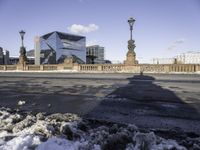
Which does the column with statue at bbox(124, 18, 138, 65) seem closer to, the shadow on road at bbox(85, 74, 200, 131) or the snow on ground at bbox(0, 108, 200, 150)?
the shadow on road at bbox(85, 74, 200, 131)

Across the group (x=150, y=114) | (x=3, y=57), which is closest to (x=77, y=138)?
(x=150, y=114)

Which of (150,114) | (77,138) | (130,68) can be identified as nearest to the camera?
(77,138)

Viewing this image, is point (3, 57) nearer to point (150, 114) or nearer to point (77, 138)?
point (150, 114)

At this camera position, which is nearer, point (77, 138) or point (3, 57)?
point (77, 138)

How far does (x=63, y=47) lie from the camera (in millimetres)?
94250

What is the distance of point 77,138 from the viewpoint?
11.8ft

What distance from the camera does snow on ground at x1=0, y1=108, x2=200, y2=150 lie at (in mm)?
3260

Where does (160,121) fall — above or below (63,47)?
below

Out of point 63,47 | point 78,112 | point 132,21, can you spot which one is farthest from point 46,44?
point 78,112

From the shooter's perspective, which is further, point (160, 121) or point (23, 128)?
point (160, 121)

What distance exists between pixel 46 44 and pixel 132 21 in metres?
71.3

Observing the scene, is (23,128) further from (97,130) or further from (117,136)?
(117,136)

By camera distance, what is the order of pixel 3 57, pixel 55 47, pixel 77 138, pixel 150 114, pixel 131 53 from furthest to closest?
pixel 3 57
pixel 55 47
pixel 131 53
pixel 150 114
pixel 77 138

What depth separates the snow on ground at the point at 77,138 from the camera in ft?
10.7
